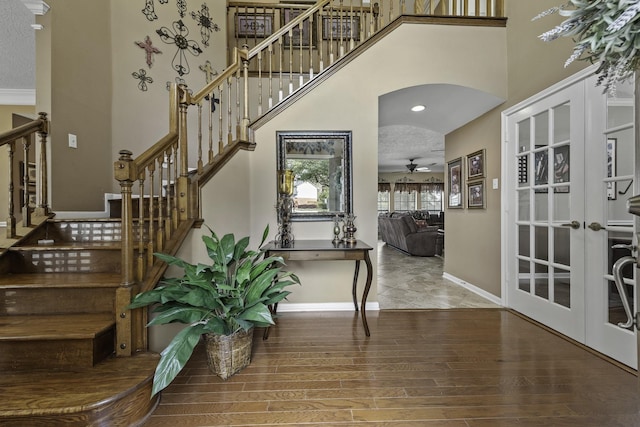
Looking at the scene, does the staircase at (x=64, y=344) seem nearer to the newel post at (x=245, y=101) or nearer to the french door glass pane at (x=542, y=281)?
the newel post at (x=245, y=101)

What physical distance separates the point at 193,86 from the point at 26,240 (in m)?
2.41

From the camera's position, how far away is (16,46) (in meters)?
3.26

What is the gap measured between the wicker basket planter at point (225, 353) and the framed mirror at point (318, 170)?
1407 mm

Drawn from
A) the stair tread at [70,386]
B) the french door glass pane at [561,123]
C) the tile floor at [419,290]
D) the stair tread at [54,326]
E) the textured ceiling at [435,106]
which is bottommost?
the tile floor at [419,290]

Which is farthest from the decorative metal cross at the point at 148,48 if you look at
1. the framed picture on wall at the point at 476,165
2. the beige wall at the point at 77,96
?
the framed picture on wall at the point at 476,165

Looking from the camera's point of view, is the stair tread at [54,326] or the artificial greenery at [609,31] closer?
the artificial greenery at [609,31]

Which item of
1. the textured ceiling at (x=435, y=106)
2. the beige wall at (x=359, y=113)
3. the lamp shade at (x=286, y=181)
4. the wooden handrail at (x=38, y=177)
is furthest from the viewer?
the textured ceiling at (x=435, y=106)

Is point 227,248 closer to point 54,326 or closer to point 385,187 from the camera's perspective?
point 54,326

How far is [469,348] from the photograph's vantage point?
2.12m

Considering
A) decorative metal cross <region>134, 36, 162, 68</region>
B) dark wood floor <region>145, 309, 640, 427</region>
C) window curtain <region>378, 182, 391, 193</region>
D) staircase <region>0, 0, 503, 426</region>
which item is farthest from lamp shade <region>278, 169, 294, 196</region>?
window curtain <region>378, 182, 391, 193</region>

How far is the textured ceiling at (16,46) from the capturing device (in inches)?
108

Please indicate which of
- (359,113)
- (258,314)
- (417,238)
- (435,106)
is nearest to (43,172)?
(258,314)

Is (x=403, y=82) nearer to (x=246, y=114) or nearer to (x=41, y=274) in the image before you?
(x=246, y=114)

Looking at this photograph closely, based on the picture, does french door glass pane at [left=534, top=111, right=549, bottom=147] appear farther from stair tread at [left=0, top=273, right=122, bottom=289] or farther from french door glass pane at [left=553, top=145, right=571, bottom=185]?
stair tread at [left=0, top=273, right=122, bottom=289]
